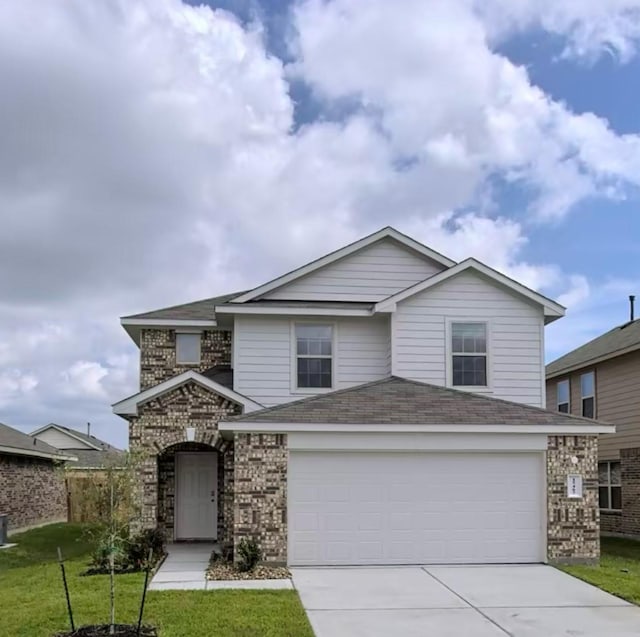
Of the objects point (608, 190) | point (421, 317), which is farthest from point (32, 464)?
point (608, 190)

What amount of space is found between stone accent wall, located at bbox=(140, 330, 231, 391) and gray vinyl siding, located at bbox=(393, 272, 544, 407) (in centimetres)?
449

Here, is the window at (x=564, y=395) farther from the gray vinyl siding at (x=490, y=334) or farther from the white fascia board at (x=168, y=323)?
the white fascia board at (x=168, y=323)

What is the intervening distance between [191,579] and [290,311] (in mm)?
6715

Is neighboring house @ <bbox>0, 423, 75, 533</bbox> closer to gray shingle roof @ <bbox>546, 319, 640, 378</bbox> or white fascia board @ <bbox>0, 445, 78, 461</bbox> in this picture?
white fascia board @ <bbox>0, 445, 78, 461</bbox>

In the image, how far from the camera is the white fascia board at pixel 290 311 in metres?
18.4

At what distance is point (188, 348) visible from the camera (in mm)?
20250

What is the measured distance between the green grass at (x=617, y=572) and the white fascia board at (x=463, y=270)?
5.30 m

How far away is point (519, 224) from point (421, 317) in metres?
3.43

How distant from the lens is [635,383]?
71.2 feet

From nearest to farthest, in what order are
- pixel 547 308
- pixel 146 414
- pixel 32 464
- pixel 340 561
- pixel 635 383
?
pixel 340 561 < pixel 146 414 < pixel 547 308 < pixel 635 383 < pixel 32 464

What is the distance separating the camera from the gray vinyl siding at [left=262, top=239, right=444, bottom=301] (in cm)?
1930

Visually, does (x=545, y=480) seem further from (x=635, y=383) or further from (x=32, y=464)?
(x=32, y=464)

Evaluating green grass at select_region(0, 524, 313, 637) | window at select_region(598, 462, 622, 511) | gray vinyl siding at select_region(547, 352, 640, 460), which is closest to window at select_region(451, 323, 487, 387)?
gray vinyl siding at select_region(547, 352, 640, 460)

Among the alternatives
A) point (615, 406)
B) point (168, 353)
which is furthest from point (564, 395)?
point (168, 353)
